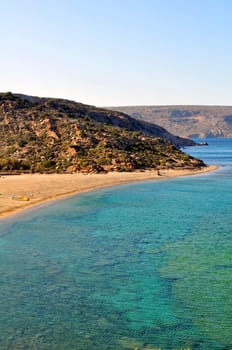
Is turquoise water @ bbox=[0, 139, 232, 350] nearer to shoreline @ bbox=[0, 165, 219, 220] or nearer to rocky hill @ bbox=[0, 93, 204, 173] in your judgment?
shoreline @ bbox=[0, 165, 219, 220]

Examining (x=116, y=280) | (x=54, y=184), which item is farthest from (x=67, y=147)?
(x=116, y=280)

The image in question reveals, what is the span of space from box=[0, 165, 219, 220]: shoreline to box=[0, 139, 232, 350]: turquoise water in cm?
373

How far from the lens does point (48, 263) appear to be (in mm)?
20781

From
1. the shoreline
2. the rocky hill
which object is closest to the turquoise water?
the shoreline

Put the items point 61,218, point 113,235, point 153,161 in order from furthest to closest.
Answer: point 153,161 → point 61,218 → point 113,235

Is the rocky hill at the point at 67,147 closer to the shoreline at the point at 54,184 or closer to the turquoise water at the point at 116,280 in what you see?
the shoreline at the point at 54,184

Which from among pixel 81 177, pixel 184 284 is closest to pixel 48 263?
pixel 184 284

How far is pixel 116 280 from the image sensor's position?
722 inches

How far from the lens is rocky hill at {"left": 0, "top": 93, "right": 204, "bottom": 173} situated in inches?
2724

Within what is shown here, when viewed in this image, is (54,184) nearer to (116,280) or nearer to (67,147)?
(67,147)

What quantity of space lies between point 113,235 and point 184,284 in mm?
9563

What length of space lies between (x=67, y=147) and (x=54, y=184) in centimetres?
2465

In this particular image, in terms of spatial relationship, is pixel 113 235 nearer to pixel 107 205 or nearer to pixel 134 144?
pixel 107 205

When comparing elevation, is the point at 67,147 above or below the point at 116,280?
above
